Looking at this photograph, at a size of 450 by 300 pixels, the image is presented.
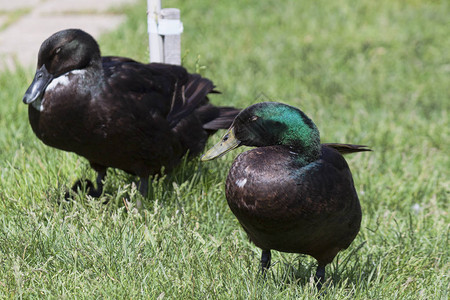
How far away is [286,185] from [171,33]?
1851 millimetres

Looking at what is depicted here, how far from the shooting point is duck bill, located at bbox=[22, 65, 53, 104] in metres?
3.50

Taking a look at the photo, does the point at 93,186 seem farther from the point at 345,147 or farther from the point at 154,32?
the point at 345,147

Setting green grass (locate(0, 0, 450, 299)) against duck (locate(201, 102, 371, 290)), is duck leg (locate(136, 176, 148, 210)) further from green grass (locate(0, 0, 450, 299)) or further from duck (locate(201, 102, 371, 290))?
duck (locate(201, 102, 371, 290))

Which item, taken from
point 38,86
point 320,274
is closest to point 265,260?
point 320,274

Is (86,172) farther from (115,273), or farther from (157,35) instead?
(115,273)

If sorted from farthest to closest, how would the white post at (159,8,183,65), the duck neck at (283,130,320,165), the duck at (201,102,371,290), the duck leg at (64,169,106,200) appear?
the white post at (159,8,183,65)
the duck leg at (64,169,106,200)
the duck neck at (283,130,320,165)
the duck at (201,102,371,290)

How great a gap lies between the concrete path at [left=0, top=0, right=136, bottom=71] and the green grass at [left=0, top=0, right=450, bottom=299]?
0.37 meters

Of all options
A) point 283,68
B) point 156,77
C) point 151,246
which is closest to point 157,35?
point 156,77

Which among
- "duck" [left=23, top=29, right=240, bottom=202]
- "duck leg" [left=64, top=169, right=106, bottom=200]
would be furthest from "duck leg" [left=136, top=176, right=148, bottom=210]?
"duck leg" [left=64, top=169, right=106, bottom=200]

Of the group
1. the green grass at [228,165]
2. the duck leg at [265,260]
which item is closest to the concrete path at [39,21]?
the green grass at [228,165]

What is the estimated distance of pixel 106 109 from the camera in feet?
11.8

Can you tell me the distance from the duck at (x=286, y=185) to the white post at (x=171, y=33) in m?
1.49

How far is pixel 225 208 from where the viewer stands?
12.7 ft

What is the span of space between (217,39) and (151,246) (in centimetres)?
466
